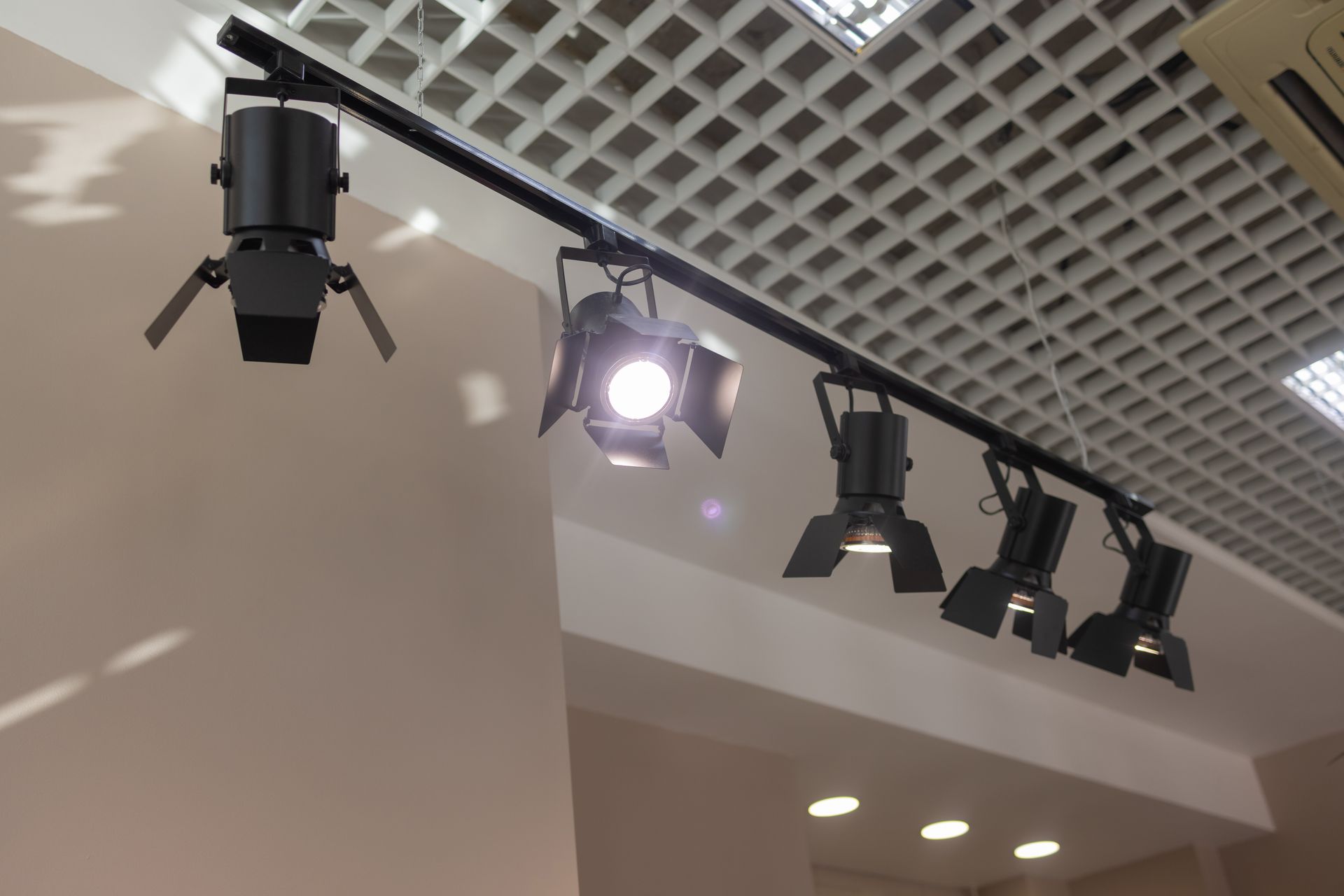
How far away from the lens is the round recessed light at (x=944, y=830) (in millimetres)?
3805

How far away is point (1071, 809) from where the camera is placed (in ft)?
12.5

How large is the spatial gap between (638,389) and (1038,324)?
114 centimetres

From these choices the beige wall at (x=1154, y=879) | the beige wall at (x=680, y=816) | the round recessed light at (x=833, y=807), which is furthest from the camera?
the beige wall at (x=1154, y=879)

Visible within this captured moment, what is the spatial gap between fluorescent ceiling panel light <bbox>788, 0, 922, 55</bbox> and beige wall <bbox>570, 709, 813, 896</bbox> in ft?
5.86

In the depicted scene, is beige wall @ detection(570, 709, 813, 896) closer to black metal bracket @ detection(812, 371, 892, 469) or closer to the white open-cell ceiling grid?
the white open-cell ceiling grid

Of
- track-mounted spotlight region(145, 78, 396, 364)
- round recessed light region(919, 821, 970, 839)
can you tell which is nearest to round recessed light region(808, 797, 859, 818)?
round recessed light region(919, 821, 970, 839)

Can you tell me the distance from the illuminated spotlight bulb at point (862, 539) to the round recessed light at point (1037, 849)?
2922 mm

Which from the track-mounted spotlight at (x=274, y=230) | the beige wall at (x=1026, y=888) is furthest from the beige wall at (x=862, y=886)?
the track-mounted spotlight at (x=274, y=230)

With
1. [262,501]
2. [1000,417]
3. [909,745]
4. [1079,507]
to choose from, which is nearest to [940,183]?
[1000,417]

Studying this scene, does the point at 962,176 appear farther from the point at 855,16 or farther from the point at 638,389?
the point at 638,389

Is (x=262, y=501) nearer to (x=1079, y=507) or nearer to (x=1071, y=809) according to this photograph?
(x=1079, y=507)

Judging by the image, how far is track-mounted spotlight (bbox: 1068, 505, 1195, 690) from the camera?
1.97 meters

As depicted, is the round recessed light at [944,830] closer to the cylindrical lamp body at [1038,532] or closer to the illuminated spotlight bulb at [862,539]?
the cylindrical lamp body at [1038,532]

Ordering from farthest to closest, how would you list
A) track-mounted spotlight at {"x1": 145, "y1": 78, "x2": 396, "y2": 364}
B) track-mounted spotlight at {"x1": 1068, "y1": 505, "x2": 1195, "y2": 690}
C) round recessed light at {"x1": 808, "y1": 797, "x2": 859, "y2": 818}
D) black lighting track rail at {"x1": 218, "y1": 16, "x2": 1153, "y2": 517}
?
round recessed light at {"x1": 808, "y1": 797, "x2": 859, "y2": 818} < track-mounted spotlight at {"x1": 1068, "y1": 505, "x2": 1195, "y2": 690} < black lighting track rail at {"x1": 218, "y1": 16, "x2": 1153, "y2": 517} < track-mounted spotlight at {"x1": 145, "y1": 78, "x2": 396, "y2": 364}
